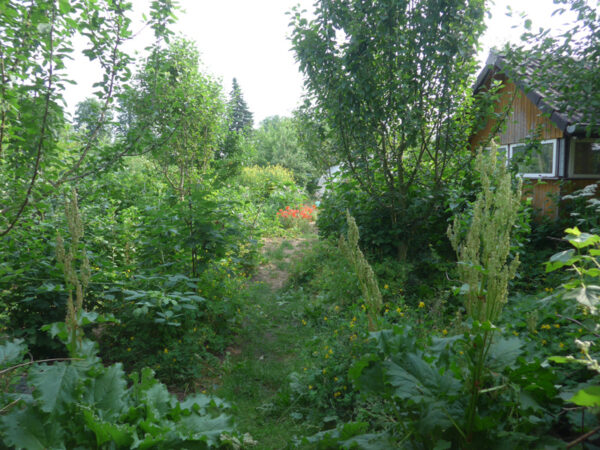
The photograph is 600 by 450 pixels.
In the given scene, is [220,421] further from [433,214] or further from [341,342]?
[433,214]

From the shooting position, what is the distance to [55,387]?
6.01ft

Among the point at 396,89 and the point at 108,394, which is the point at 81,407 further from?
the point at 396,89

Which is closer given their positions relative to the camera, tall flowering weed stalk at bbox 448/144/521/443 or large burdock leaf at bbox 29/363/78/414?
tall flowering weed stalk at bbox 448/144/521/443

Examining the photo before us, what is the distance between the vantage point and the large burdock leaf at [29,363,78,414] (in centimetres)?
177

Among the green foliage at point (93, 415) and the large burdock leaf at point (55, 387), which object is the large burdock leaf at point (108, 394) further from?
the large burdock leaf at point (55, 387)

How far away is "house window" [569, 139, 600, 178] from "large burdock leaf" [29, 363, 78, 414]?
31.0 ft

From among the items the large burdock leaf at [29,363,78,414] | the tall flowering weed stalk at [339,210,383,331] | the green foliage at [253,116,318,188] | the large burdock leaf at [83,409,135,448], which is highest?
the green foliage at [253,116,318,188]

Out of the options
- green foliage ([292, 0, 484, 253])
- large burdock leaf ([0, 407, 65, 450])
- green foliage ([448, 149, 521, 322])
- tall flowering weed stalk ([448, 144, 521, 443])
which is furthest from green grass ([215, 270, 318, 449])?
green foliage ([292, 0, 484, 253])

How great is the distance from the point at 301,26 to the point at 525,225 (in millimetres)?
4225

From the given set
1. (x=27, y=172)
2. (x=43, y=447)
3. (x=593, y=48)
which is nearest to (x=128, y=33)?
(x=27, y=172)

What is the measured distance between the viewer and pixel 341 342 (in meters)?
3.77

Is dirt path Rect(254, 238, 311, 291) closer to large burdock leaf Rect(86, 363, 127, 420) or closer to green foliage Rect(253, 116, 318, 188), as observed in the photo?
large burdock leaf Rect(86, 363, 127, 420)

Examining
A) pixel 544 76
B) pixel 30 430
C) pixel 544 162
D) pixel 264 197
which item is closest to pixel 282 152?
pixel 544 162

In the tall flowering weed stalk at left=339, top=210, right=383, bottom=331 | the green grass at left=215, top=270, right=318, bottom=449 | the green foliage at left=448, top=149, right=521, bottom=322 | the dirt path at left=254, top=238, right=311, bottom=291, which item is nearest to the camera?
the green foliage at left=448, top=149, right=521, bottom=322
